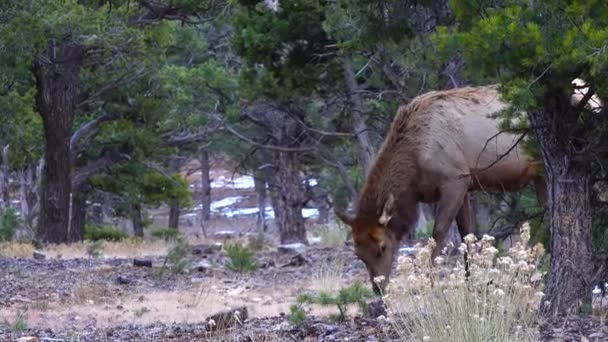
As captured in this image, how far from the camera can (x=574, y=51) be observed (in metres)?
7.01

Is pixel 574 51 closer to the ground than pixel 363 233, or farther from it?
farther from it

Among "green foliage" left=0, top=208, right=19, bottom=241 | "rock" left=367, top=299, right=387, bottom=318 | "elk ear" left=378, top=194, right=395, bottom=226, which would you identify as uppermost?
"green foliage" left=0, top=208, right=19, bottom=241

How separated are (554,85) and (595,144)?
2.56 feet

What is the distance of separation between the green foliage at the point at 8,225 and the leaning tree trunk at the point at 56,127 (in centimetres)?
165

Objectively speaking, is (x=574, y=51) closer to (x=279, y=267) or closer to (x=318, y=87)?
(x=279, y=267)

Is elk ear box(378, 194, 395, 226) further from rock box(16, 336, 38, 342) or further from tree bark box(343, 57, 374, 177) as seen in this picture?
tree bark box(343, 57, 374, 177)

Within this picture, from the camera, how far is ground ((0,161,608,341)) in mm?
8773

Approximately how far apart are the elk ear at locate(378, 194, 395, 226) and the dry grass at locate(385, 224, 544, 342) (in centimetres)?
528

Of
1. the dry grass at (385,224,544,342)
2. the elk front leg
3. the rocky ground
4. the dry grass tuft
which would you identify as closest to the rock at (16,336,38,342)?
the rocky ground

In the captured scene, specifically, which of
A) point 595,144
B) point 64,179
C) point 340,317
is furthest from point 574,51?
point 64,179

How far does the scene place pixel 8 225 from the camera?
28906mm

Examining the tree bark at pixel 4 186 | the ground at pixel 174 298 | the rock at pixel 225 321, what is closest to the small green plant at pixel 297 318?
the ground at pixel 174 298

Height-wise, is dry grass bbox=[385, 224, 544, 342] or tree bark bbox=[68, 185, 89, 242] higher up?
tree bark bbox=[68, 185, 89, 242]

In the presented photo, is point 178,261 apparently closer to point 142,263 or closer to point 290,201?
point 142,263
